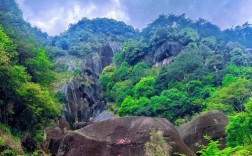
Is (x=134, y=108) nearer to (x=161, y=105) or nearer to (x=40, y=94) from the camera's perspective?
(x=161, y=105)

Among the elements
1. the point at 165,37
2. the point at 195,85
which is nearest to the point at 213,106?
the point at 195,85

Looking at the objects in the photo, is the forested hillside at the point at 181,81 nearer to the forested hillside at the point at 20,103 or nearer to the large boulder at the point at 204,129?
the large boulder at the point at 204,129

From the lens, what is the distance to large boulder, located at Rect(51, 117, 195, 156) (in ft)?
55.6

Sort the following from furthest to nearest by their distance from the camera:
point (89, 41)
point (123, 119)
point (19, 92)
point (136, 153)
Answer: point (89, 41)
point (19, 92)
point (123, 119)
point (136, 153)

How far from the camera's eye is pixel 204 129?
22.0 metres

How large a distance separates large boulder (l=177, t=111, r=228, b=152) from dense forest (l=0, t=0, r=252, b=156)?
2466 millimetres

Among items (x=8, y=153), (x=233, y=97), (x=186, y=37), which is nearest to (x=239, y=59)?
(x=186, y=37)

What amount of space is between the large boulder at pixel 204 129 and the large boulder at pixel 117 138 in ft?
13.1

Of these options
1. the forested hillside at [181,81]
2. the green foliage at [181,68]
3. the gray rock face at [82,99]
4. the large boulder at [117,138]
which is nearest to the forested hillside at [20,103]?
the large boulder at [117,138]

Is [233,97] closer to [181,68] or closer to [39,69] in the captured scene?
[181,68]

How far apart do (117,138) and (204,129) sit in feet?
24.2

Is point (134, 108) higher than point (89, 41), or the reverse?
point (89, 41)

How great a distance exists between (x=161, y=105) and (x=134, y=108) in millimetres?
3264

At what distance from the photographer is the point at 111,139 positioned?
17.4m
